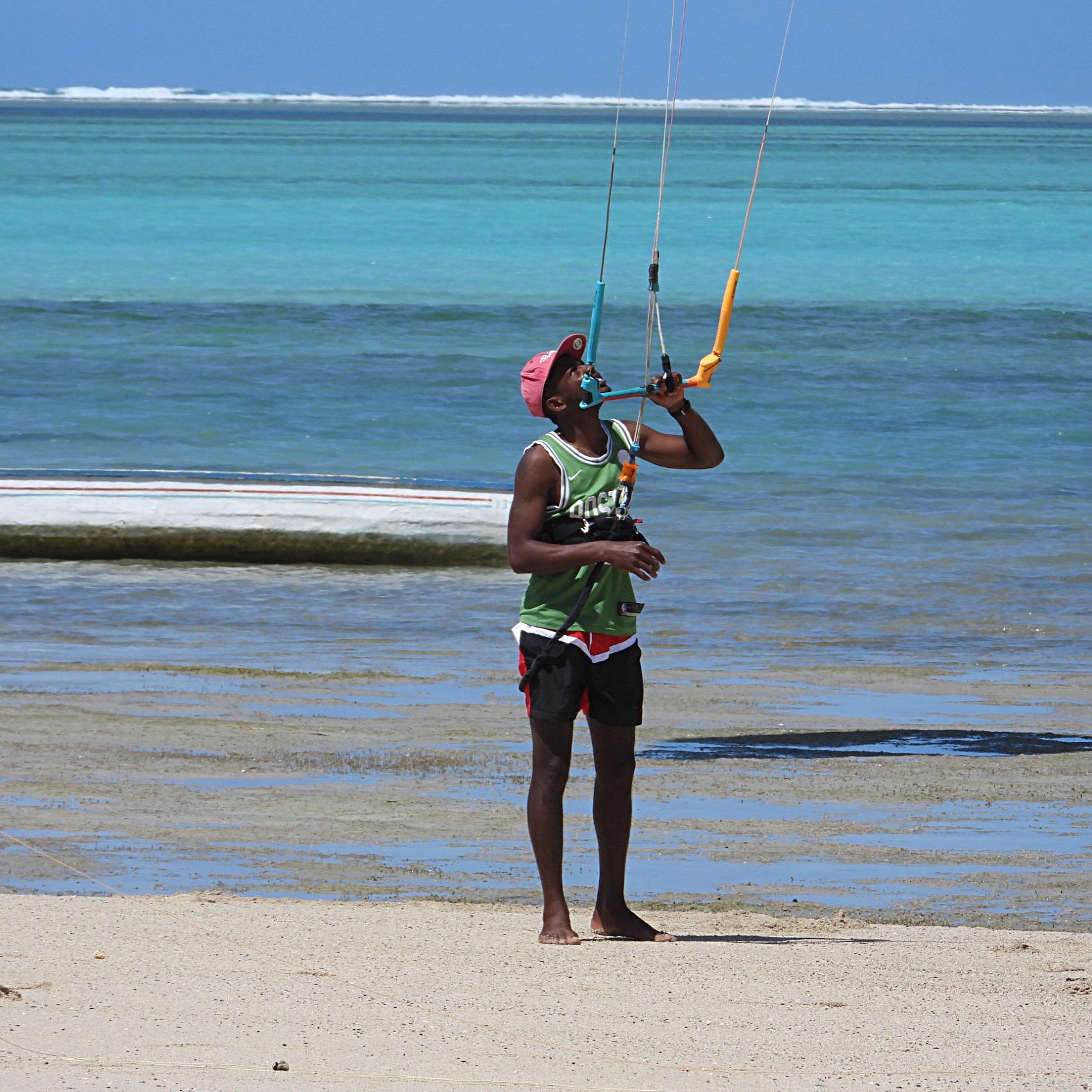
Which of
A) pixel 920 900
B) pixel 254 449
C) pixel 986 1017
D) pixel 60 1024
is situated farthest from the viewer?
pixel 254 449

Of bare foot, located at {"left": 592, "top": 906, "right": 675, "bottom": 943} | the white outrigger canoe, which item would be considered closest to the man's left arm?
bare foot, located at {"left": 592, "top": 906, "right": 675, "bottom": 943}

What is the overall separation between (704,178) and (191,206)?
35140mm

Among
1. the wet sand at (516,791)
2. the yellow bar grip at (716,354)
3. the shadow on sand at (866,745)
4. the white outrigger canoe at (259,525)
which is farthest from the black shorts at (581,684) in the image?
the white outrigger canoe at (259,525)

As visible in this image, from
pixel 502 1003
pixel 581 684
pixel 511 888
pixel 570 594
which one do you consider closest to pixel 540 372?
pixel 570 594

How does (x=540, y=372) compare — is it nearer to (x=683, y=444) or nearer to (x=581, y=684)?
(x=683, y=444)

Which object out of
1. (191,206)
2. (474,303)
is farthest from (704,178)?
(474,303)

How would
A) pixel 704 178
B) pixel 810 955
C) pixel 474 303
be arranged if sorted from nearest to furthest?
pixel 810 955, pixel 474 303, pixel 704 178

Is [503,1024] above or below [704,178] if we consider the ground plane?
below

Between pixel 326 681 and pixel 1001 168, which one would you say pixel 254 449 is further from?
pixel 1001 168

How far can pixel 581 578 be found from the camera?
15.4ft

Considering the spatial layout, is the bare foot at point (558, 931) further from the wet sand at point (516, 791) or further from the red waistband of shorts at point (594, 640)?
the wet sand at point (516, 791)

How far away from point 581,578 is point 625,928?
3.31 ft

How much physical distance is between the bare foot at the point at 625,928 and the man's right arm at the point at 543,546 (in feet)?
3.16

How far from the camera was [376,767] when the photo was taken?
23.8 ft
